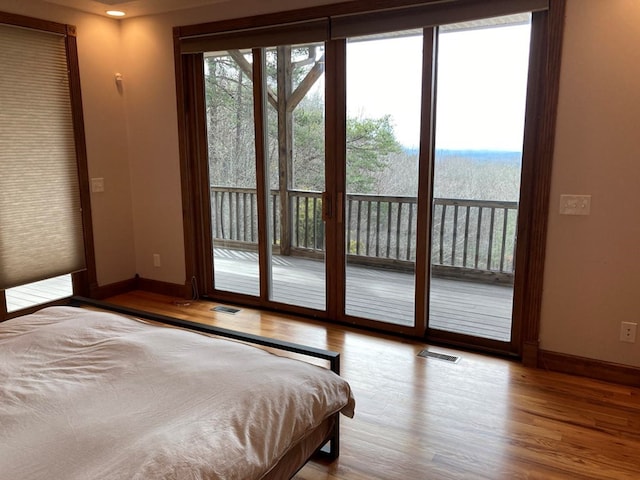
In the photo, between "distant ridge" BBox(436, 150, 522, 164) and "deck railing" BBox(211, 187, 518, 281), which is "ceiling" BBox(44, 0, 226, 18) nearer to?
"deck railing" BBox(211, 187, 518, 281)

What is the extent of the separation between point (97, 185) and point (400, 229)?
8.99ft

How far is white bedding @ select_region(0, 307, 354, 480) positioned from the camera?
1.29 meters

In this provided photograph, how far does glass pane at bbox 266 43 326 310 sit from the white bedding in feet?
6.30

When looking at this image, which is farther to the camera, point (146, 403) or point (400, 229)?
point (400, 229)

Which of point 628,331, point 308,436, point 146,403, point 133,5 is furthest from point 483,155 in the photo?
point 133,5

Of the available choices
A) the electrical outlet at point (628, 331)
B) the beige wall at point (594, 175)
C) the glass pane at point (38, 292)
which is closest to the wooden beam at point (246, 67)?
the beige wall at point (594, 175)

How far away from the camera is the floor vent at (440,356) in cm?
318

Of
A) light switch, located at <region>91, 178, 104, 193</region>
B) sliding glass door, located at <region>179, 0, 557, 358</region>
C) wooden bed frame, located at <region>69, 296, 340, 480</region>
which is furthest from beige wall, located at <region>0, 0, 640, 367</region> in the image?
wooden bed frame, located at <region>69, 296, 340, 480</region>

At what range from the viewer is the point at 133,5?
12.9 feet

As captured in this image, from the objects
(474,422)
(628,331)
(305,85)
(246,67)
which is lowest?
(474,422)

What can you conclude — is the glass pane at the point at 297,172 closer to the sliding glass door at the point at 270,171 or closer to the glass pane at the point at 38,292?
the sliding glass door at the point at 270,171

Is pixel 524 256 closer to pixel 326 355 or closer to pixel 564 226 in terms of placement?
pixel 564 226

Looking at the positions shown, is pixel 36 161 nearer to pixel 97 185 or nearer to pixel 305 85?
pixel 97 185

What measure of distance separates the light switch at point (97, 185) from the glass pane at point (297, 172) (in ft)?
5.25
